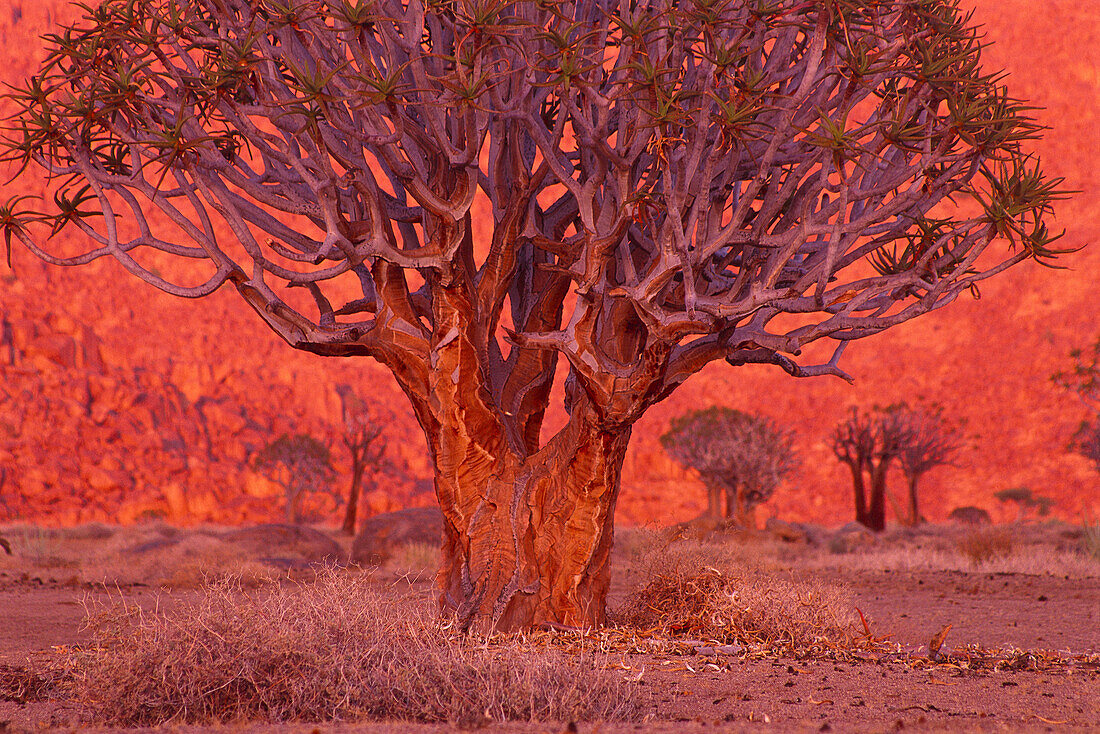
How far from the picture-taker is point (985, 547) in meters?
18.5

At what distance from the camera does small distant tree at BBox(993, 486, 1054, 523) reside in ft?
142

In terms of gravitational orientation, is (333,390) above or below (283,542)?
above

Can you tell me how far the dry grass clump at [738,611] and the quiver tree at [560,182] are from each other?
3.06ft

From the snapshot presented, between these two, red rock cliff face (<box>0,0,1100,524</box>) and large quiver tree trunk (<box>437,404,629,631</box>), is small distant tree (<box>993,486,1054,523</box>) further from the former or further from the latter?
large quiver tree trunk (<box>437,404,629,631</box>)

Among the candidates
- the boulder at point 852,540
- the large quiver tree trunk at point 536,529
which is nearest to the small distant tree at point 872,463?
the boulder at point 852,540

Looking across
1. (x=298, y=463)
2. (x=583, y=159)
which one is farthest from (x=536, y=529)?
(x=298, y=463)

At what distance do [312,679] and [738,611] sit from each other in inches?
165

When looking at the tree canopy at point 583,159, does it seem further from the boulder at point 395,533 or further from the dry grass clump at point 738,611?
the boulder at point 395,533

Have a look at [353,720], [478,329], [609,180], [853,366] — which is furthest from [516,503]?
[853,366]

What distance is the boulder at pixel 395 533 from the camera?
19.6 metres

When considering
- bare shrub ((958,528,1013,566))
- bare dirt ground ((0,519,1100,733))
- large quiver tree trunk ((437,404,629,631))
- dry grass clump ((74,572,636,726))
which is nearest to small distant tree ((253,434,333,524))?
bare dirt ground ((0,519,1100,733))

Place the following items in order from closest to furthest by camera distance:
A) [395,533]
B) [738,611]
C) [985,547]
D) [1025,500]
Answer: [738,611] → [985,547] → [395,533] → [1025,500]

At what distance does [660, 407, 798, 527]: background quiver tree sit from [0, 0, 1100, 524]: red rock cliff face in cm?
846

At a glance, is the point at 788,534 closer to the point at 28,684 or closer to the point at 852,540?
the point at 852,540
